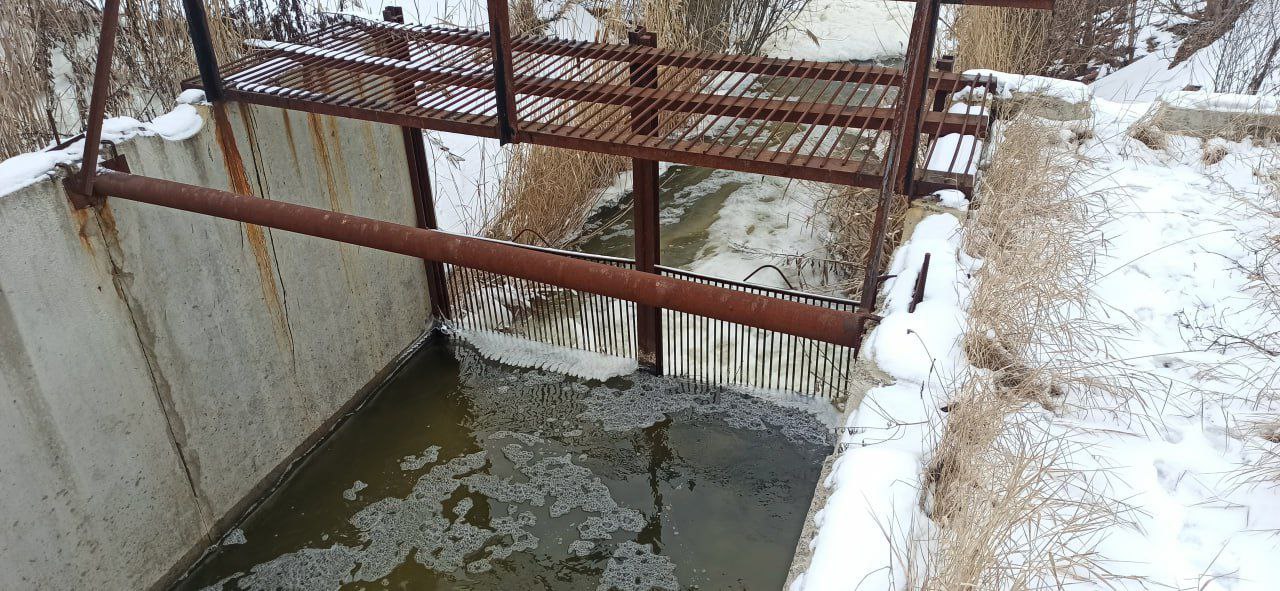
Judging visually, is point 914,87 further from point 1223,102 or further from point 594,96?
point 1223,102

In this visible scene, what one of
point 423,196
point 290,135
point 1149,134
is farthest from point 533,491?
point 1149,134

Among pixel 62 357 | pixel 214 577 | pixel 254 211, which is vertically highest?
pixel 254 211

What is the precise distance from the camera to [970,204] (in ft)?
12.9

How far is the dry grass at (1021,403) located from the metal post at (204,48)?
3.60m

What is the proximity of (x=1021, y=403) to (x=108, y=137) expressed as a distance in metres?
3.84

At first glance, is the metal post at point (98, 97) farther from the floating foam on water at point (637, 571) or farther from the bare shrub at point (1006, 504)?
the bare shrub at point (1006, 504)

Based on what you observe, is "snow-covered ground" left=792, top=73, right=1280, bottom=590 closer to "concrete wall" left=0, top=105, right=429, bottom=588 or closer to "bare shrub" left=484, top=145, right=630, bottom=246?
"concrete wall" left=0, top=105, right=429, bottom=588

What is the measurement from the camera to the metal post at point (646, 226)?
185 inches

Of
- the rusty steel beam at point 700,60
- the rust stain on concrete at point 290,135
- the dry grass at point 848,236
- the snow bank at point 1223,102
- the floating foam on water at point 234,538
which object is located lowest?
the floating foam on water at point 234,538

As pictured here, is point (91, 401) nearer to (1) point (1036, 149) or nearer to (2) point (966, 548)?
(2) point (966, 548)

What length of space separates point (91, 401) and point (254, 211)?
4.24 ft

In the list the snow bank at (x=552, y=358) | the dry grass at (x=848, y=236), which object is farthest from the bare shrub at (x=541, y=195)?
the dry grass at (x=848, y=236)

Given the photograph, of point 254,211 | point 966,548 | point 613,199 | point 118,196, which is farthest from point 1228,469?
point 613,199

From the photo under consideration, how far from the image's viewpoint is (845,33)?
12.4 m
